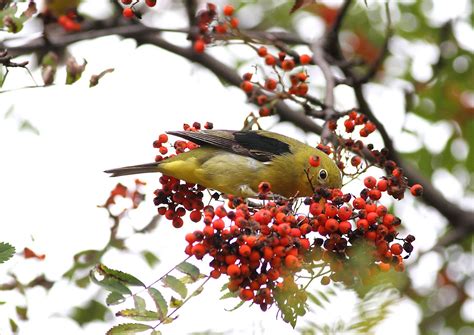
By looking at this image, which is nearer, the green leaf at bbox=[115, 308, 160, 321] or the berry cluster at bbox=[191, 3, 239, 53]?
the green leaf at bbox=[115, 308, 160, 321]

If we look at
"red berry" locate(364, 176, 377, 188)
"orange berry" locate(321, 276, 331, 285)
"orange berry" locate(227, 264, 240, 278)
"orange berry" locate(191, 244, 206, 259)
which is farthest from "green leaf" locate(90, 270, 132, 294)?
"red berry" locate(364, 176, 377, 188)

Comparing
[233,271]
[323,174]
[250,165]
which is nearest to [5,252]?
[233,271]

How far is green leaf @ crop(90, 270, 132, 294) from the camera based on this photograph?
3.78 meters

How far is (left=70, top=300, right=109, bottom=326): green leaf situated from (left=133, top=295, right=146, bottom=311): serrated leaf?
5.35ft

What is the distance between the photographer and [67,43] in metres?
4.77

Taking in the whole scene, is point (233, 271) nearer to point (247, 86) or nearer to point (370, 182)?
point (370, 182)

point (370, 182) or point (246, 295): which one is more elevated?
point (370, 182)

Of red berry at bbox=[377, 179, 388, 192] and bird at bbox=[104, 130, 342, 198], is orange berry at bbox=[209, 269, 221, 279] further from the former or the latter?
bird at bbox=[104, 130, 342, 198]

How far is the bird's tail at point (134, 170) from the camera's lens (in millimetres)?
5268

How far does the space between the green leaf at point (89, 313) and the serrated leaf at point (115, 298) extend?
162cm

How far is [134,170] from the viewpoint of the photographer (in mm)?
5395

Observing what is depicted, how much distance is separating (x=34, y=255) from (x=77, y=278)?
426 mm

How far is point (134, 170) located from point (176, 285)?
1.68 m

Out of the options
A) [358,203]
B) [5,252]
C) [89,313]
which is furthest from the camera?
[89,313]
